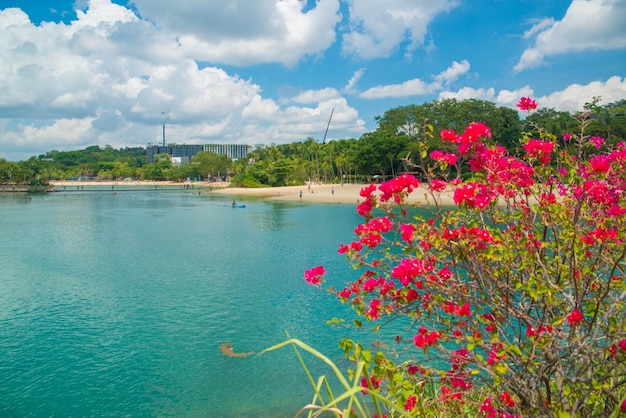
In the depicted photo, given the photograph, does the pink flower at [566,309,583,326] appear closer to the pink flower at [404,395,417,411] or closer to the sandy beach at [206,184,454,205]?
the pink flower at [404,395,417,411]

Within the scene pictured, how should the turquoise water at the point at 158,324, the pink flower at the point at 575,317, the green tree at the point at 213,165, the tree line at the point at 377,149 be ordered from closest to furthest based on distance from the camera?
the pink flower at the point at 575,317
the turquoise water at the point at 158,324
the tree line at the point at 377,149
the green tree at the point at 213,165

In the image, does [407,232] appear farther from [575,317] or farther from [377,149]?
[377,149]

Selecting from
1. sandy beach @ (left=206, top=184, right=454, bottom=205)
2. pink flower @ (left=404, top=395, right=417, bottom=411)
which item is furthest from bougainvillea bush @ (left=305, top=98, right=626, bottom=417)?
sandy beach @ (left=206, top=184, right=454, bottom=205)

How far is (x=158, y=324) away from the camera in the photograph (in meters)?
14.0

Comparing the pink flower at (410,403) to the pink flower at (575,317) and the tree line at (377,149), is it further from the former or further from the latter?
the tree line at (377,149)

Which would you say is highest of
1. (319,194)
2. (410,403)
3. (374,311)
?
(374,311)

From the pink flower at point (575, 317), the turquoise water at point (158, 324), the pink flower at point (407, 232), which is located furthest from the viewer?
the turquoise water at point (158, 324)

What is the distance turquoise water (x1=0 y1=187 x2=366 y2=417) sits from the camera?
9.67 metres

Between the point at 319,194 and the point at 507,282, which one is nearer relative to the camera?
the point at 507,282

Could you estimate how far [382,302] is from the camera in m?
4.20

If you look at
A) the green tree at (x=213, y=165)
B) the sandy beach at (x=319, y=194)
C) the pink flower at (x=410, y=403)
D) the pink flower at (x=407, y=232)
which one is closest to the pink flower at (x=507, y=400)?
the pink flower at (x=410, y=403)

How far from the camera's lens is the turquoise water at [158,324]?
381 inches

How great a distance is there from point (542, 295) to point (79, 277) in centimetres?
2094

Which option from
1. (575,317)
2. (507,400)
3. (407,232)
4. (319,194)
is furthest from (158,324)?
(319,194)
